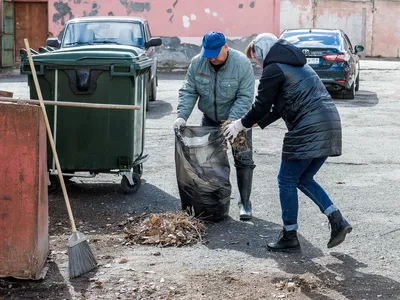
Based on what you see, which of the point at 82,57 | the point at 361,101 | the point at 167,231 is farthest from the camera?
the point at 361,101

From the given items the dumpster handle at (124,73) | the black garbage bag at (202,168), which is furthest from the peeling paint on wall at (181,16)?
the black garbage bag at (202,168)

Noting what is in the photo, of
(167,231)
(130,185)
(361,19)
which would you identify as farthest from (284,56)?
(361,19)

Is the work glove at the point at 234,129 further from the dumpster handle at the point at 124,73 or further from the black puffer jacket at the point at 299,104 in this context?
the dumpster handle at the point at 124,73

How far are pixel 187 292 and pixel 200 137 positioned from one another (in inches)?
81.0

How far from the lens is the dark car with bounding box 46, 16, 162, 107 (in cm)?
1420

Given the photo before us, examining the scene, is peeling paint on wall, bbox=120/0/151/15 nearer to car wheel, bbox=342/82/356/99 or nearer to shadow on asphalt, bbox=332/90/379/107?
shadow on asphalt, bbox=332/90/379/107

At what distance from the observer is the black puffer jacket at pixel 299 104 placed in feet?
19.7

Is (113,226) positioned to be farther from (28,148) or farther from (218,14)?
(218,14)

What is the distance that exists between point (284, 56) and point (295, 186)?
998mm

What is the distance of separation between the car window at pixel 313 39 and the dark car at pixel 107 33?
12.0ft

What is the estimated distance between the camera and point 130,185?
840 cm

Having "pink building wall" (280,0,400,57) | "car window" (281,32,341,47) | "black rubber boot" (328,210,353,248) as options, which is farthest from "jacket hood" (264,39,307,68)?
"pink building wall" (280,0,400,57)

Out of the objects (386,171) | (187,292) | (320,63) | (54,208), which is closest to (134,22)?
(320,63)

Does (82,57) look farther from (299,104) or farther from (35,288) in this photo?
(35,288)
